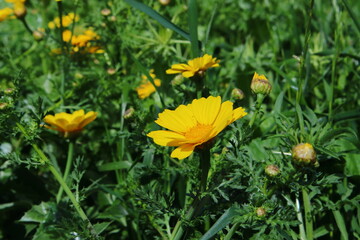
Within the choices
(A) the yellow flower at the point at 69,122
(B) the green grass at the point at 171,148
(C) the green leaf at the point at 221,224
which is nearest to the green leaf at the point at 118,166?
(B) the green grass at the point at 171,148

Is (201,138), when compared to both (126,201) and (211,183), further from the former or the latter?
(126,201)

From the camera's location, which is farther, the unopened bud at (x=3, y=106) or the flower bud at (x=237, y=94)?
the flower bud at (x=237, y=94)

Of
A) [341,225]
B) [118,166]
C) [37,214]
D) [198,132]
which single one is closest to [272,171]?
[198,132]

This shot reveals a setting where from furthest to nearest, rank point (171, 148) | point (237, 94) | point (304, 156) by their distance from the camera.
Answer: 1. point (171, 148)
2. point (237, 94)
3. point (304, 156)

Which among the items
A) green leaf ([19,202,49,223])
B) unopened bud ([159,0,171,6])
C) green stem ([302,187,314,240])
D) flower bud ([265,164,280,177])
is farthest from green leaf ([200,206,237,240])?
unopened bud ([159,0,171,6])

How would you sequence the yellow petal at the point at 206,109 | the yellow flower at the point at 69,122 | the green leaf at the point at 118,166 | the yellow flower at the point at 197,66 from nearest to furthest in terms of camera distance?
the yellow petal at the point at 206,109 < the yellow flower at the point at 197,66 < the yellow flower at the point at 69,122 < the green leaf at the point at 118,166

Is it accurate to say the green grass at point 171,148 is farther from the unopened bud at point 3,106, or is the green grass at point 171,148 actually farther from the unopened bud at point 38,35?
the unopened bud at point 38,35

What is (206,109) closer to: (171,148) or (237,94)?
(237,94)

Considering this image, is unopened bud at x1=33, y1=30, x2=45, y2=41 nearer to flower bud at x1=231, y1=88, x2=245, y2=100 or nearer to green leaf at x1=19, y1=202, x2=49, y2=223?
green leaf at x1=19, y1=202, x2=49, y2=223
